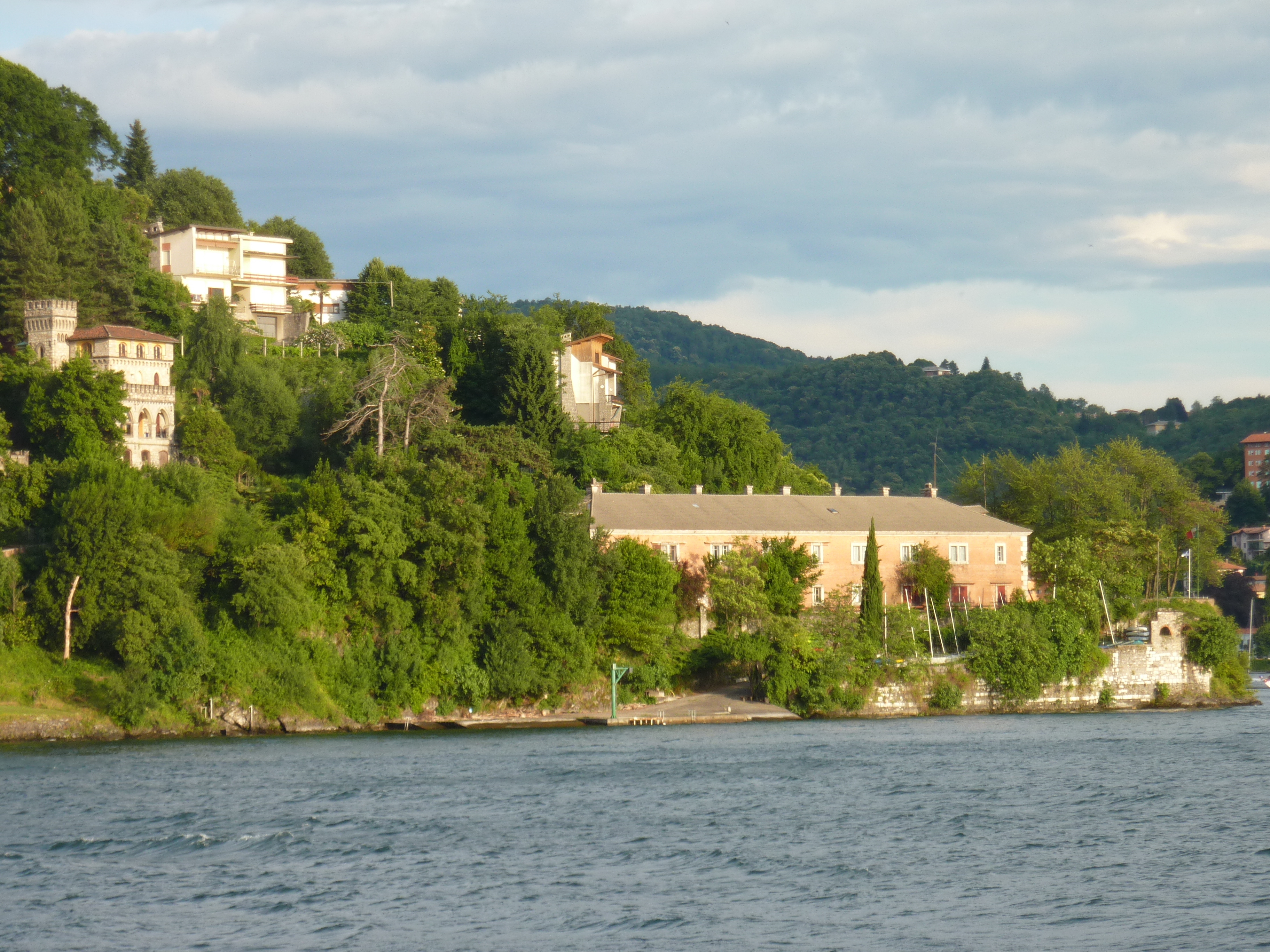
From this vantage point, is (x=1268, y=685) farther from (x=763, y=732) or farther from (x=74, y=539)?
(x=74, y=539)

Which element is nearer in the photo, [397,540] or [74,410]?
[397,540]

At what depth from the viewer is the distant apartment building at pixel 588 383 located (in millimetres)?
85500

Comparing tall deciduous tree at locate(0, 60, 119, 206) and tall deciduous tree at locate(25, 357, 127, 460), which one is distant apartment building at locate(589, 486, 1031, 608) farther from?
tall deciduous tree at locate(0, 60, 119, 206)

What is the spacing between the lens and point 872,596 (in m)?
66.9

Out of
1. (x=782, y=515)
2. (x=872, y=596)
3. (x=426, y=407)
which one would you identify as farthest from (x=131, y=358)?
(x=872, y=596)

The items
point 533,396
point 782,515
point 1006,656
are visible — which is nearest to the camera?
point 1006,656

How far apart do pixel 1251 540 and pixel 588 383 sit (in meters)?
97.6

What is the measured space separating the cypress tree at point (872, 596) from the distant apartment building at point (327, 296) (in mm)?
40938

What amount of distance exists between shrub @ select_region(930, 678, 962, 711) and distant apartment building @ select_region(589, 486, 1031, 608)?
18.2ft

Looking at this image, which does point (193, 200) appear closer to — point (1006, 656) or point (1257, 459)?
point (1006, 656)

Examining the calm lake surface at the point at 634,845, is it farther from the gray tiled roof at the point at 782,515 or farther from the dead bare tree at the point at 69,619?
the gray tiled roof at the point at 782,515

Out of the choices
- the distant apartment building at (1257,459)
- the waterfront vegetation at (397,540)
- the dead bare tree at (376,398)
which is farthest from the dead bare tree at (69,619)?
the distant apartment building at (1257,459)

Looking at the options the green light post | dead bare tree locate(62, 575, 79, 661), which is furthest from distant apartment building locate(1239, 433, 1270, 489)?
dead bare tree locate(62, 575, 79, 661)

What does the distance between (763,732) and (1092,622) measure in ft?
74.4
